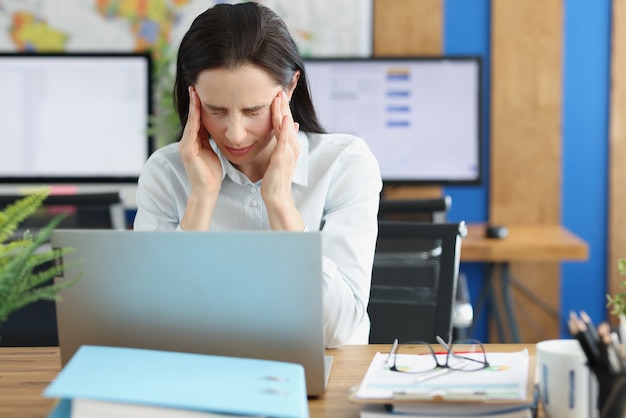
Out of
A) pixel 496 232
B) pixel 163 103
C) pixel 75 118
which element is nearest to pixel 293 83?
pixel 496 232

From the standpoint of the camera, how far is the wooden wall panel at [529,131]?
3592 mm

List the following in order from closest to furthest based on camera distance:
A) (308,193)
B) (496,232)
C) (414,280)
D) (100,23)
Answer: (308,193) → (414,280) → (496,232) → (100,23)

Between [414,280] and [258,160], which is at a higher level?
[258,160]

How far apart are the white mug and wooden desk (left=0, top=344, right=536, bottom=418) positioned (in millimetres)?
206

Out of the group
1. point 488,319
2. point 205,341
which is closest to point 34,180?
point 488,319

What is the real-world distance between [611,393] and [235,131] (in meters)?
0.86

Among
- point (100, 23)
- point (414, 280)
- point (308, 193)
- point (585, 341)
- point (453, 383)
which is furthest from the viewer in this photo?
point (100, 23)

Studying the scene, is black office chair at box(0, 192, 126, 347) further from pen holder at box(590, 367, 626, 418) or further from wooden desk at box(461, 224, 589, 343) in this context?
pen holder at box(590, 367, 626, 418)

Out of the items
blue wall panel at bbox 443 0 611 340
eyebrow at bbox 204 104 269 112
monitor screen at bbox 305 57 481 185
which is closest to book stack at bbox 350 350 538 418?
eyebrow at bbox 204 104 269 112

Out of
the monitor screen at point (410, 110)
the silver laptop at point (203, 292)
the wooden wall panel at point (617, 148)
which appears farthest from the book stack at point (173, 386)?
the wooden wall panel at point (617, 148)

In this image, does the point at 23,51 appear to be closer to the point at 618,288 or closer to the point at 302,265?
the point at 618,288

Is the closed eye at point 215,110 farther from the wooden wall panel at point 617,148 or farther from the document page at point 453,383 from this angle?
the wooden wall panel at point 617,148

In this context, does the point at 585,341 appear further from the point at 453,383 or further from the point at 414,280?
the point at 414,280

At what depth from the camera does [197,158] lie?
166cm
